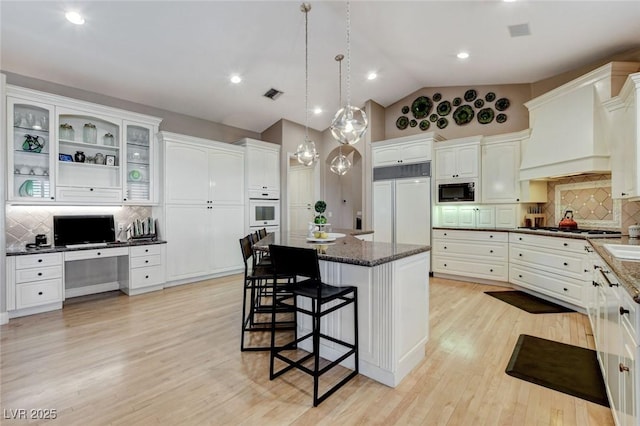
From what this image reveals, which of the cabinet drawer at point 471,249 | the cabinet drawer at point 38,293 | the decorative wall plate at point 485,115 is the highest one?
the decorative wall plate at point 485,115

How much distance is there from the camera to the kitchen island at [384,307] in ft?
6.53

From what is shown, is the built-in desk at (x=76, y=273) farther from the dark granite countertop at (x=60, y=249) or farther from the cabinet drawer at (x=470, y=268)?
the cabinet drawer at (x=470, y=268)

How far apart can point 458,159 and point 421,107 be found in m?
1.46

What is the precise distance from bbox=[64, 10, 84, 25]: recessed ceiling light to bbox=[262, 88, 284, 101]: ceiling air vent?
2.58 m

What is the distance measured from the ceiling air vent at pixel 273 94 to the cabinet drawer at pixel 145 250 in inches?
122

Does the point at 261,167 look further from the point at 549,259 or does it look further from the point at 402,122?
the point at 549,259

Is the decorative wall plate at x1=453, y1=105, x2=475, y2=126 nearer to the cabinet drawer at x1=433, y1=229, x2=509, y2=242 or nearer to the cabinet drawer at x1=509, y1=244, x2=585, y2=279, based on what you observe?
the cabinet drawer at x1=433, y1=229, x2=509, y2=242

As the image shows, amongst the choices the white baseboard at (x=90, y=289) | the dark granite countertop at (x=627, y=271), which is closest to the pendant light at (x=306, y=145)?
the dark granite countertop at (x=627, y=271)

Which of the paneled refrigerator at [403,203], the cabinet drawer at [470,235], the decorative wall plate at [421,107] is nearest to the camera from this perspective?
the cabinet drawer at [470,235]

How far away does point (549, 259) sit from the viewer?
144 inches

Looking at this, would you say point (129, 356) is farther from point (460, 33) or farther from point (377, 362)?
point (460, 33)

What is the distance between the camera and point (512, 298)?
156 inches

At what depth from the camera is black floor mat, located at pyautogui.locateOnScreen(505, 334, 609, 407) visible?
6.45 feet

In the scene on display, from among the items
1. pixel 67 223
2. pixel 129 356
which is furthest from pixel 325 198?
pixel 129 356
